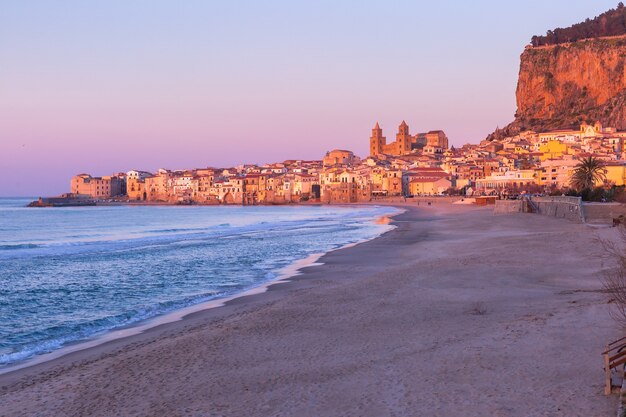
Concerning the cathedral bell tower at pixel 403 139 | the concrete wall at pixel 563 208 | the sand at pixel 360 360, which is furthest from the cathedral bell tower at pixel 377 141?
the sand at pixel 360 360

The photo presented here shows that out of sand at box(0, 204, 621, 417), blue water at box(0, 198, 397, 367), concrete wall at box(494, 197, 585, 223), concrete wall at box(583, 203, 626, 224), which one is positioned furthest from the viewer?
concrete wall at box(494, 197, 585, 223)

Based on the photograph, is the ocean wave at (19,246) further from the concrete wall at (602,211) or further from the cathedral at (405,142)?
the cathedral at (405,142)

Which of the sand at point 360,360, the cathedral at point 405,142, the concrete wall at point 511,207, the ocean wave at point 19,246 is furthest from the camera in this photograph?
the cathedral at point 405,142

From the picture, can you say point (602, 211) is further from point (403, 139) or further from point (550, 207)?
point (403, 139)

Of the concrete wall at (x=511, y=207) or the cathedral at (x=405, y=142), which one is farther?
the cathedral at (x=405, y=142)

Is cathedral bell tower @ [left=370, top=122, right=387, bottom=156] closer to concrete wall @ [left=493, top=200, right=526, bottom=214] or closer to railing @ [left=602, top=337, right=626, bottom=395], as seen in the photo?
concrete wall @ [left=493, top=200, right=526, bottom=214]

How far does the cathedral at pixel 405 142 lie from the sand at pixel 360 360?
16534cm

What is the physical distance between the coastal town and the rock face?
707 centimetres

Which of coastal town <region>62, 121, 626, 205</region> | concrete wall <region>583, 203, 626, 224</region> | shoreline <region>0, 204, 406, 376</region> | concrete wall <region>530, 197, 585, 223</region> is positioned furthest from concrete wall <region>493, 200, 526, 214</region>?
shoreline <region>0, 204, 406, 376</region>

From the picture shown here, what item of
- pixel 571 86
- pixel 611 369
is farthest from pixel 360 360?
pixel 571 86

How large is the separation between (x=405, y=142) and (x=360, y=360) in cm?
17817

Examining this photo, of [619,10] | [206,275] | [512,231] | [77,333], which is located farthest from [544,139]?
[77,333]

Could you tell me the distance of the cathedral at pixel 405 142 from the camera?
182 m

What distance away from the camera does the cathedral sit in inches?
7156
